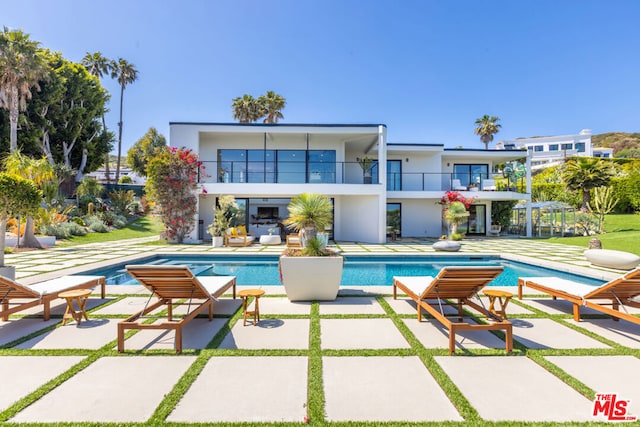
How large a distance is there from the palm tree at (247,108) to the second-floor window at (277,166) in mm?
12552

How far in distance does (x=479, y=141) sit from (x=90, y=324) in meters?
39.0

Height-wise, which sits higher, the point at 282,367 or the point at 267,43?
the point at 267,43

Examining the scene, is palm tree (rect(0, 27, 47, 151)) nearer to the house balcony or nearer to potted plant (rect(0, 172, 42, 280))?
the house balcony

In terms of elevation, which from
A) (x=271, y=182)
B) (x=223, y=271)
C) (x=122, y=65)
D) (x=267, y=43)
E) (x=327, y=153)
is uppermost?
(x=122, y=65)

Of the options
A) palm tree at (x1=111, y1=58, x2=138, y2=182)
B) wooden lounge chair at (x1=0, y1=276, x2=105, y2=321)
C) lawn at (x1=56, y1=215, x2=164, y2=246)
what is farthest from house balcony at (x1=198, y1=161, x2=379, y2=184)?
palm tree at (x1=111, y1=58, x2=138, y2=182)

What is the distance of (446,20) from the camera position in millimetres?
13281

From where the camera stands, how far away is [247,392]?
250 centimetres

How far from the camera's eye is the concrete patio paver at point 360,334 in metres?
3.42

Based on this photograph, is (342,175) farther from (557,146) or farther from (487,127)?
(557,146)

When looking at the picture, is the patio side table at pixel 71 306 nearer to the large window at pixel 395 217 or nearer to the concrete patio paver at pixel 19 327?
the concrete patio paver at pixel 19 327

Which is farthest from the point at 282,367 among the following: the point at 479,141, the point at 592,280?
the point at 479,141

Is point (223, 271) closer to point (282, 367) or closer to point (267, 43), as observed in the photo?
point (282, 367)

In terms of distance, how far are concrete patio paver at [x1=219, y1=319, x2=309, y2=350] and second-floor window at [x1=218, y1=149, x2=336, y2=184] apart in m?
11.7

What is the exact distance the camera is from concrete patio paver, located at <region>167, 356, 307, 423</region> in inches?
86.5
